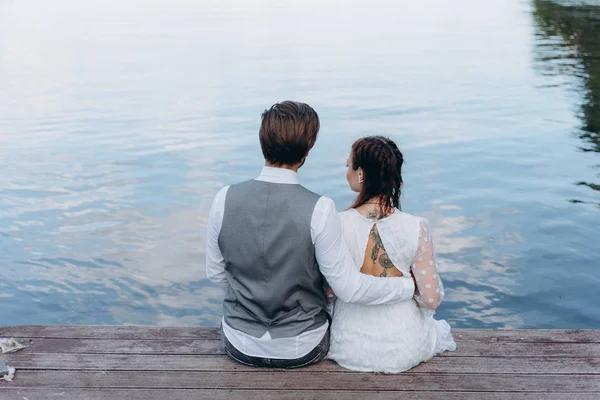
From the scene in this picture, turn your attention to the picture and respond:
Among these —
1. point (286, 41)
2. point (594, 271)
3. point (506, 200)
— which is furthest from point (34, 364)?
point (286, 41)

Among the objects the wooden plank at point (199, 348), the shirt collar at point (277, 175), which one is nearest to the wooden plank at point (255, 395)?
the wooden plank at point (199, 348)

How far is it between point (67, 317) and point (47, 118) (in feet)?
30.2

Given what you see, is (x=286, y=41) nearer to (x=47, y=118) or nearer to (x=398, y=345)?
(x=47, y=118)

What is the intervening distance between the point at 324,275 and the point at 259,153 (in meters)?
9.24

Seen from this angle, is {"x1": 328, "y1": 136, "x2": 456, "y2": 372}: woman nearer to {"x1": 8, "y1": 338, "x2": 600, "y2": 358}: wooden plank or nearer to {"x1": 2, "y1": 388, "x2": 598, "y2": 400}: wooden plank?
{"x1": 2, "y1": 388, "x2": 598, "y2": 400}: wooden plank

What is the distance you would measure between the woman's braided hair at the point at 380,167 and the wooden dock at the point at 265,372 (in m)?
0.81

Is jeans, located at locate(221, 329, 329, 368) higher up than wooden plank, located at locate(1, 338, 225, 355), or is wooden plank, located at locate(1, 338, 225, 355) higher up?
jeans, located at locate(221, 329, 329, 368)

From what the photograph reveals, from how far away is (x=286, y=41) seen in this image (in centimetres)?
2628

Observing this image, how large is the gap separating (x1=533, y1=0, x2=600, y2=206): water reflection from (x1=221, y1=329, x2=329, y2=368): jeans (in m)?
7.10

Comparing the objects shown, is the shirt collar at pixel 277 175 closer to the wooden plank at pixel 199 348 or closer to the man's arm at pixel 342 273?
the man's arm at pixel 342 273

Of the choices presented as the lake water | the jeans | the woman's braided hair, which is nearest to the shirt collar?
the woman's braided hair

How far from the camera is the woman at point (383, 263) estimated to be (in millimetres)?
3531

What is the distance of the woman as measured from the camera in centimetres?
353

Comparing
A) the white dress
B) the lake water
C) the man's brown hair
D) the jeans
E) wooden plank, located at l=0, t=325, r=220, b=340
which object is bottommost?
the lake water
